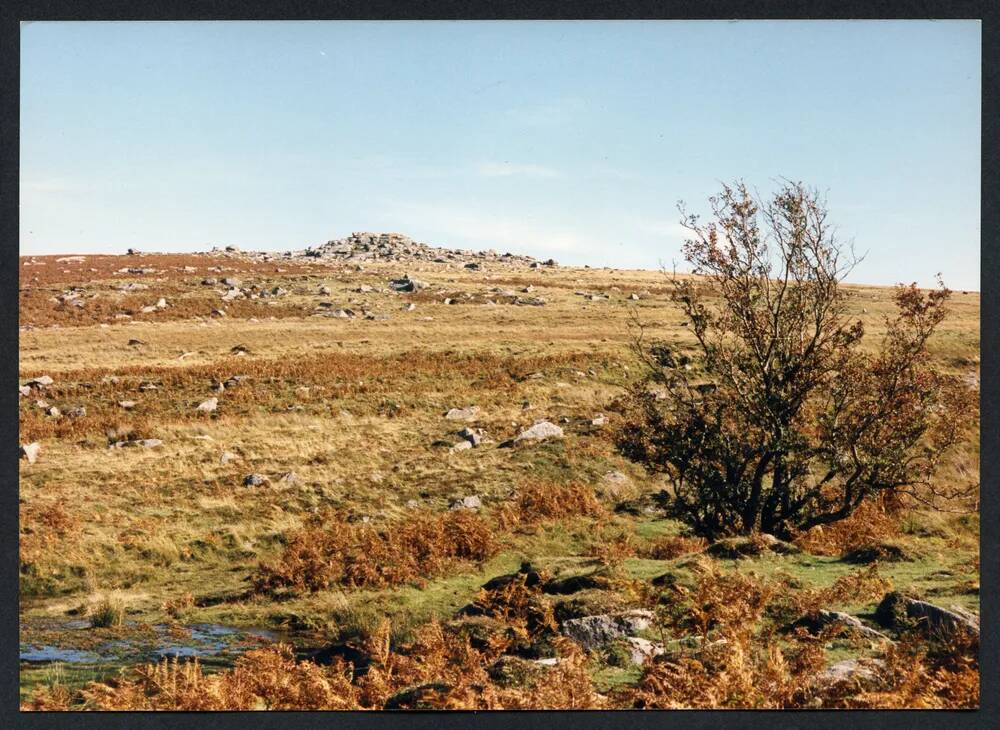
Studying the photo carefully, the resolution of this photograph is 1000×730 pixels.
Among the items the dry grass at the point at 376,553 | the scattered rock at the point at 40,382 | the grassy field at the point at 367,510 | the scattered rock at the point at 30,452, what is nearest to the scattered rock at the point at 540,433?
the grassy field at the point at 367,510

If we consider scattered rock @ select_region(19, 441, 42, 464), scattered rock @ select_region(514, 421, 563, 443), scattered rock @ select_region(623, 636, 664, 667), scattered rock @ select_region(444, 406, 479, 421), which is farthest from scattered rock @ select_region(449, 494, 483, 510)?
scattered rock @ select_region(19, 441, 42, 464)

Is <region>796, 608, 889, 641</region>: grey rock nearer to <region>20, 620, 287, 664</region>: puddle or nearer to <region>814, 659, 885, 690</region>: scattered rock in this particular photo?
<region>814, 659, 885, 690</region>: scattered rock

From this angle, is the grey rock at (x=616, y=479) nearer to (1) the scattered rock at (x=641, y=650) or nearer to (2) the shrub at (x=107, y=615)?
(1) the scattered rock at (x=641, y=650)

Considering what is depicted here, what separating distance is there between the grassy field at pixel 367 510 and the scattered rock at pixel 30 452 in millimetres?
399

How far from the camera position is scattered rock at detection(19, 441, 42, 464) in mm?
21422

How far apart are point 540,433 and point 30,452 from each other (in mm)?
13864

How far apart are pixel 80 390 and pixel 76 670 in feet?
70.8

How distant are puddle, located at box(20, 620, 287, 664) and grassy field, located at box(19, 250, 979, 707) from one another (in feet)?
0.26

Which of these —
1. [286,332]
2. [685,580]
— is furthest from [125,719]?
[286,332]

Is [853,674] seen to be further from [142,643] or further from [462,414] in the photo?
[462,414]

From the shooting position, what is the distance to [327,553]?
1535 centimetres

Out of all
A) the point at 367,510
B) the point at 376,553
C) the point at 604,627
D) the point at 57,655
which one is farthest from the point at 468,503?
the point at 57,655

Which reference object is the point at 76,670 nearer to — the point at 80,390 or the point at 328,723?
the point at 328,723

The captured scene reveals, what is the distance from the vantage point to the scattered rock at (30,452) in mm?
21422
